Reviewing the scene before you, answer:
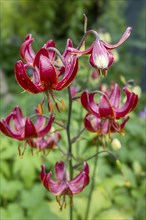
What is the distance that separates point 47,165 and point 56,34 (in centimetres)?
468

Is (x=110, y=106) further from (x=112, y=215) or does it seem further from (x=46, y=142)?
(x=112, y=215)

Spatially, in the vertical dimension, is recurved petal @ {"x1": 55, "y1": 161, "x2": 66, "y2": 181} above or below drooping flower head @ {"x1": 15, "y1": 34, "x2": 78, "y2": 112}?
below

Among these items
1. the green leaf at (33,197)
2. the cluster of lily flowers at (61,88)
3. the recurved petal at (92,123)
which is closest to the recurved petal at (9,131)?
the cluster of lily flowers at (61,88)

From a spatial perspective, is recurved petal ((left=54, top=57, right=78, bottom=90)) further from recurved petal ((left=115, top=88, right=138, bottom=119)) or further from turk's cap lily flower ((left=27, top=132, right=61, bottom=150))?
turk's cap lily flower ((left=27, top=132, right=61, bottom=150))

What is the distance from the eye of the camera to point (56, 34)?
7.10 metres

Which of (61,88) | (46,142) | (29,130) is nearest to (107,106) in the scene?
(61,88)

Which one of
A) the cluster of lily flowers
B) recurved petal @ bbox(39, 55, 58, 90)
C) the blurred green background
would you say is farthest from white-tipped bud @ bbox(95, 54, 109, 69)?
the blurred green background

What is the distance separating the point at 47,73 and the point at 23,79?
0.25 feet

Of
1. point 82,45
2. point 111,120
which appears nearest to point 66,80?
point 82,45

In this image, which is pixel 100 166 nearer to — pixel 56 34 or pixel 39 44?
pixel 39 44

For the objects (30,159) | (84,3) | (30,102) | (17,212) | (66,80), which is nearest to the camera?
(66,80)

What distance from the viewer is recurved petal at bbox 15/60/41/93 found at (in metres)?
1.20

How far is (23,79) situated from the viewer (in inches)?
48.3

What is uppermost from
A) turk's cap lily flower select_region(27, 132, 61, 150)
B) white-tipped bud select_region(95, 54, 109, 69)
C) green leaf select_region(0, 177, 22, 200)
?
white-tipped bud select_region(95, 54, 109, 69)
